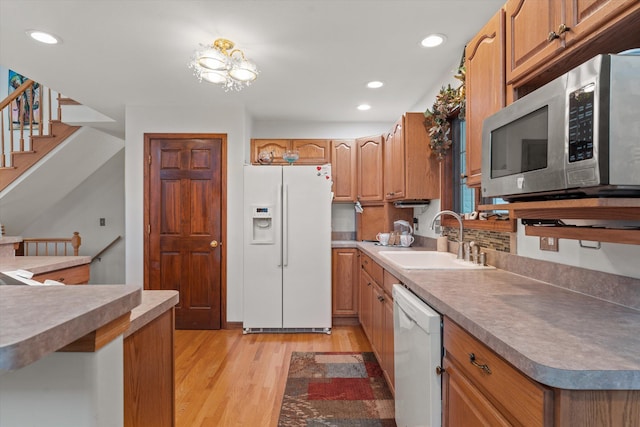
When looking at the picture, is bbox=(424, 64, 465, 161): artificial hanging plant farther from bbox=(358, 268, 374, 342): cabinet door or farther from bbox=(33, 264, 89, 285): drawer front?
bbox=(33, 264, 89, 285): drawer front

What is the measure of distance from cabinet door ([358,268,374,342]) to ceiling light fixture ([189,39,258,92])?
1951mm

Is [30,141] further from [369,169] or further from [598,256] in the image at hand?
[598,256]

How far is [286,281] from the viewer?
11.6ft

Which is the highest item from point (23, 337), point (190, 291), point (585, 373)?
point (23, 337)

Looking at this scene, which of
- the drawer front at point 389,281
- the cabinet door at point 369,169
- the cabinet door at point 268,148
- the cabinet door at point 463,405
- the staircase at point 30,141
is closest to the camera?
the cabinet door at point 463,405

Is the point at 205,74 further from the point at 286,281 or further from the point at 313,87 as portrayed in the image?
the point at 286,281

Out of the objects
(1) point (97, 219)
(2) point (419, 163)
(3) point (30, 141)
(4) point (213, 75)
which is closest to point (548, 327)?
(2) point (419, 163)

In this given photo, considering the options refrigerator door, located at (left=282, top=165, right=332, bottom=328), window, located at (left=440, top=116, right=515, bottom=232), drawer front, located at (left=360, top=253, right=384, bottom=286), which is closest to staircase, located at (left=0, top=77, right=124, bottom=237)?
refrigerator door, located at (left=282, top=165, right=332, bottom=328)

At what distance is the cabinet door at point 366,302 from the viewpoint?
115 inches

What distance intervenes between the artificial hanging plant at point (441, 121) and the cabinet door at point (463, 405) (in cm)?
189

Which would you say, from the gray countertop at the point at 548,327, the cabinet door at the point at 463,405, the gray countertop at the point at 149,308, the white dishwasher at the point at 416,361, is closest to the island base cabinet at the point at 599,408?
the gray countertop at the point at 548,327

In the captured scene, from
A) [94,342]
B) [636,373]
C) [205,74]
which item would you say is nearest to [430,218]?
[205,74]

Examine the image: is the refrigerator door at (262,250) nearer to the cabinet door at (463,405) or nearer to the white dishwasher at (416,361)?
the white dishwasher at (416,361)

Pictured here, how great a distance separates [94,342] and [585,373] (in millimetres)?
1019
